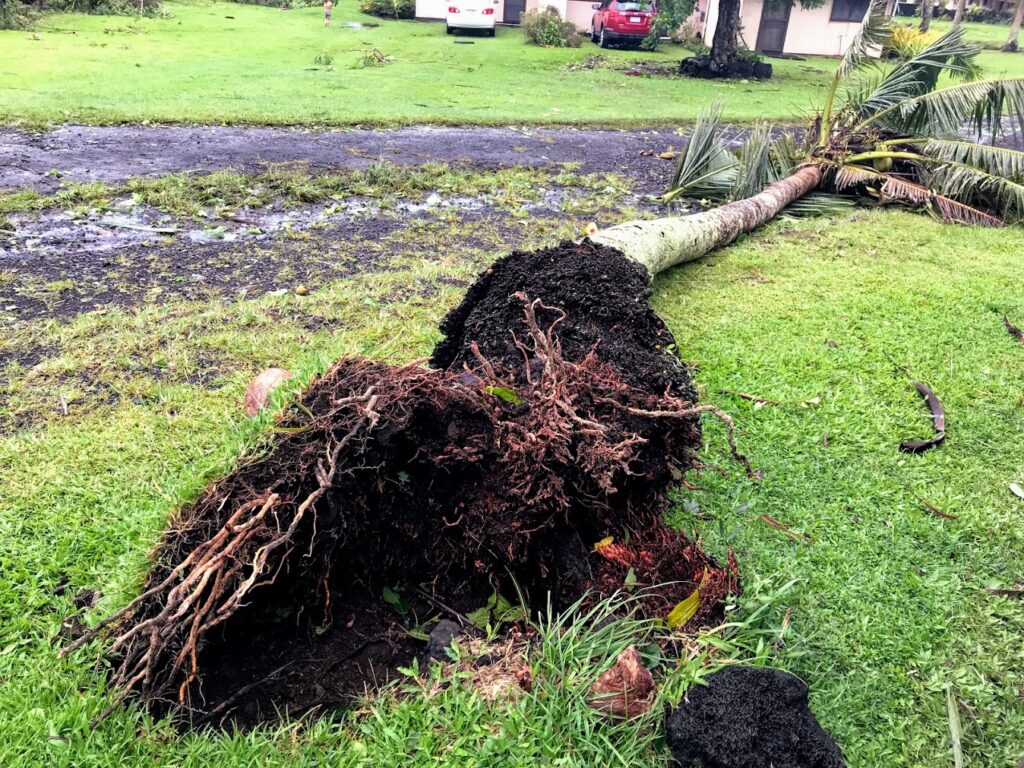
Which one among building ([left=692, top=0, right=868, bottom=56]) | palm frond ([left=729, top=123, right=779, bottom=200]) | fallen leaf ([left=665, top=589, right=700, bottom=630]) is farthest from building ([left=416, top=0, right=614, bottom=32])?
fallen leaf ([left=665, top=589, right=700, bottom=630])

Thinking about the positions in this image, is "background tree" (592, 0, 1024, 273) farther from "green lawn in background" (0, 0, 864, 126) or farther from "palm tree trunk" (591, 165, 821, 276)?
"green lawn in background" (0, 0, 864, 126)

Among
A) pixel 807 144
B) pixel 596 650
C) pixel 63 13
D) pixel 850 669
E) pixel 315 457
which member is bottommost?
pixel 850 669

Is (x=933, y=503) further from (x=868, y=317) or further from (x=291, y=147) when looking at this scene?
(x=291, y=147)

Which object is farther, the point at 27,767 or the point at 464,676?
the point at 464,676

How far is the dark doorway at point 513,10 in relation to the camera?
26.4 metres

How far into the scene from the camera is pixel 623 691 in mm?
2143

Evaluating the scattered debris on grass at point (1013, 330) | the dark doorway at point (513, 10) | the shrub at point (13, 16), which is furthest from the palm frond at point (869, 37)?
the dark doorway at point (513, 10)

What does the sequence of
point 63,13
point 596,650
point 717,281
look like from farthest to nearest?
point 63,13, point 717,281, point 596,650

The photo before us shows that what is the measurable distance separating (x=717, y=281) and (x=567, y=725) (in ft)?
15.0

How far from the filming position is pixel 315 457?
2443 millimetres

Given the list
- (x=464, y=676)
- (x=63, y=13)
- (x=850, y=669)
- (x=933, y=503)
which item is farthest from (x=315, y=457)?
(x=63, y=13)

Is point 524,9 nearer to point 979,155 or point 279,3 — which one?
point 279,3

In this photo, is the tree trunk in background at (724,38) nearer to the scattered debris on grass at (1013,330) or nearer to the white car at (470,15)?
the white car at (470,15)

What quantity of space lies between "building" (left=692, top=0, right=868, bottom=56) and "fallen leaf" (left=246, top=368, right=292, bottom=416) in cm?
2549
